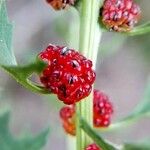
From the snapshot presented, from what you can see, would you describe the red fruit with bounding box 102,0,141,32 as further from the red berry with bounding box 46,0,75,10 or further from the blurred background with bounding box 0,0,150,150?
the blurred background with bounding box 0,0,150,150

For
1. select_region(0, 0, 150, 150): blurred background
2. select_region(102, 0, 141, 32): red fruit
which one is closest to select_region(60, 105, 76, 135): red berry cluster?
select_region(102, 0, 141, 32): red fruit

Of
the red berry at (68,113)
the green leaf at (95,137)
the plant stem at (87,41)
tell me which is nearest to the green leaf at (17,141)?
the red berry at (68,113)

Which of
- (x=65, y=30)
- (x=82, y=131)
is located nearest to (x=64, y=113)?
(x=82, y=131)

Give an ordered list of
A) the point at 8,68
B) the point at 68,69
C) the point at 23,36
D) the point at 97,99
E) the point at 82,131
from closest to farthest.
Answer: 1. the point at 8,68
2. the point at 68,69
3. the point at 82,131
4. the point at 97,99
5. the point at 23,36

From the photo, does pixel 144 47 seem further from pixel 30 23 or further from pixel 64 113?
pixel 64 113

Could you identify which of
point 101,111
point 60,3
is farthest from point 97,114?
point 60,3

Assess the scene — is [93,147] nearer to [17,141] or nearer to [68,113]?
[68,113]
